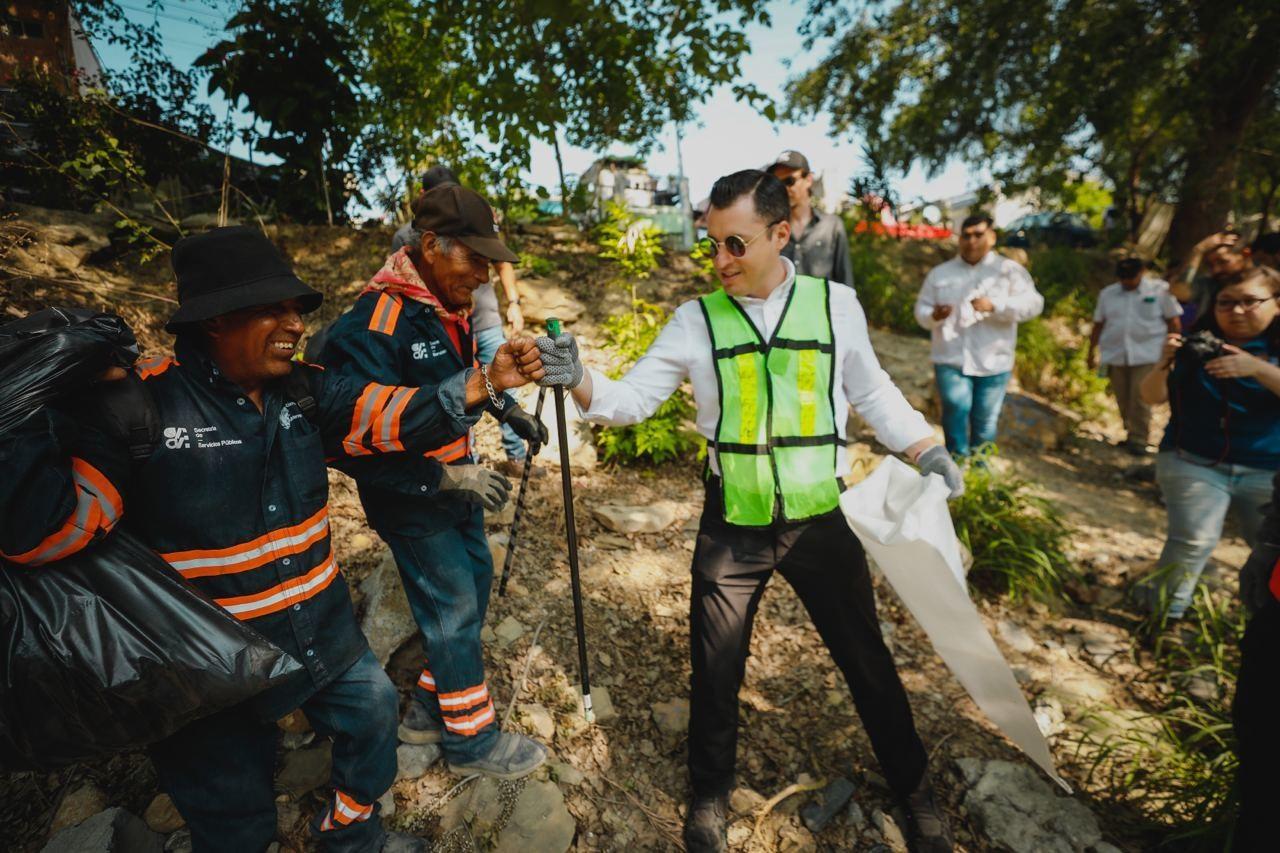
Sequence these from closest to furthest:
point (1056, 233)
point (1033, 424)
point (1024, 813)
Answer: point (1024, 813) → point (1033, 424) → point (1056, 233)

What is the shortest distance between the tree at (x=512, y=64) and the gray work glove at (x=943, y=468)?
4411mm

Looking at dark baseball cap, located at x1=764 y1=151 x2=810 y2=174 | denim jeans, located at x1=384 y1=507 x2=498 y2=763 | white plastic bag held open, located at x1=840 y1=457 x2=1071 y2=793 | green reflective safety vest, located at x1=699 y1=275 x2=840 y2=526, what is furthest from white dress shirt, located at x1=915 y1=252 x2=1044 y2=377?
denim jeans, located at x1=384 y1=507 x2=498 y2=763

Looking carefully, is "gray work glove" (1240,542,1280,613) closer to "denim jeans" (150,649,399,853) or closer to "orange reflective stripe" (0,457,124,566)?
"denim jeans" (150,649,399,853)

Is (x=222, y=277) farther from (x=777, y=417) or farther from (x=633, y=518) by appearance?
(x=633, y=518)

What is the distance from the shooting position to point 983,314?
495cm

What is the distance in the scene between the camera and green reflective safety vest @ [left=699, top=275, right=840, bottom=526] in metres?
2.23

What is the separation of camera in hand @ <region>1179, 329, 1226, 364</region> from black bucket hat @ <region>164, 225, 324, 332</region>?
4027mm

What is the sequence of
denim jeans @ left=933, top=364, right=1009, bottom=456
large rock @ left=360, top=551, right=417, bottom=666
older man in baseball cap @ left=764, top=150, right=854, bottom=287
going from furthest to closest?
denim jeans @ left=933, top=364, right=1009, bottom=456
older man in baseball cap @ left=764, top=150, right=854, bottom=287
large rock @ left=360, top=551, right=417, bottom=666

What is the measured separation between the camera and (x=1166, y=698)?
3430 millimetres

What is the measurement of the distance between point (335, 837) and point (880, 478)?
2185 millimetres

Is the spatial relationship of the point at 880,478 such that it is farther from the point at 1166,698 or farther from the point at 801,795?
the point at 1166,698

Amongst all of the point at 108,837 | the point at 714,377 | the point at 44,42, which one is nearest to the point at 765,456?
the point at 714,377

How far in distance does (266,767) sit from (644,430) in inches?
130

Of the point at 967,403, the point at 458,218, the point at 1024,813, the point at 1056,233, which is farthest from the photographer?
the point at 1056,233
